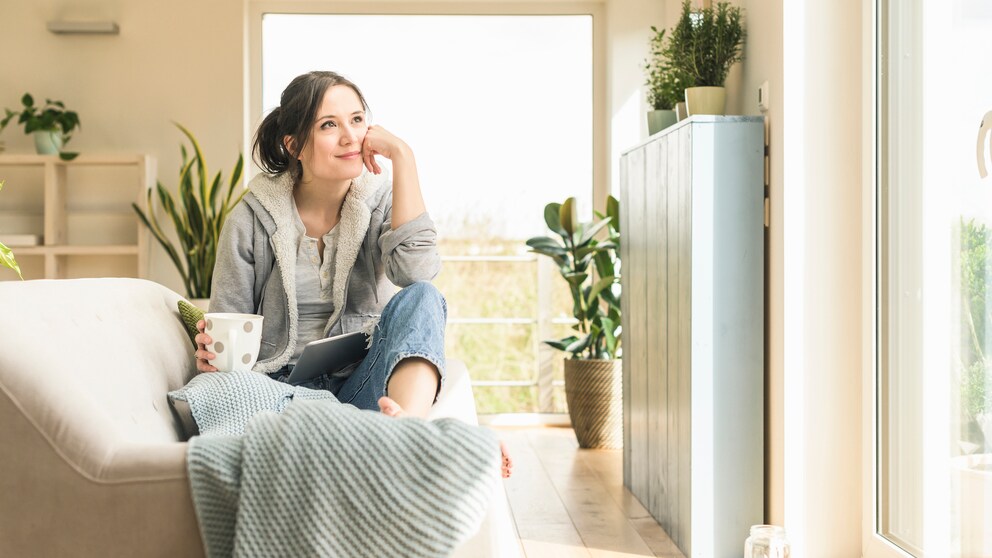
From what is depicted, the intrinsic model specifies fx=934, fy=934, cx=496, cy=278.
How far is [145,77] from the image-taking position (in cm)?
436

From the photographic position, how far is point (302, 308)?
2020 millimetres

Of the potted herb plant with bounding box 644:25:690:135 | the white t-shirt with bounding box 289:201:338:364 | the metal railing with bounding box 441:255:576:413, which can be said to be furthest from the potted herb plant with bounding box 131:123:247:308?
the white t-shirt with bounding box 289:201:338:364

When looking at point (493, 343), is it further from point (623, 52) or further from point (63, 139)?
point (63, 139)

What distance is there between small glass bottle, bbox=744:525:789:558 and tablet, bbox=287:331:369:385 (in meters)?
0.97

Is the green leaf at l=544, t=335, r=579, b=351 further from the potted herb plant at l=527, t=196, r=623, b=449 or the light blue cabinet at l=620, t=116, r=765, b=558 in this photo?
the light blue cabinet at l=620, t=116, r=765, b=558

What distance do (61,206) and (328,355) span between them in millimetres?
3028

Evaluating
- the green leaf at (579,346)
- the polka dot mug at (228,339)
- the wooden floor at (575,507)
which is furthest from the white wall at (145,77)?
the polka dot mug at (228,339)

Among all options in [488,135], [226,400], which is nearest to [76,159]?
[488,135]

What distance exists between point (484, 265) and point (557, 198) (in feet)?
1.59

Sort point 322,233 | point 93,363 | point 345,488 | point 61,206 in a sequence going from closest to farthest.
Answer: point 345,488, point 93,363, point 322,233, point 61,206

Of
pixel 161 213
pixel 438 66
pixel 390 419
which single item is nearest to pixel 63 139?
pixel 161 213

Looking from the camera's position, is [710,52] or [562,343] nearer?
[710,52]

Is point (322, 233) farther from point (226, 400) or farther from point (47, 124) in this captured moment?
point (47, 124)

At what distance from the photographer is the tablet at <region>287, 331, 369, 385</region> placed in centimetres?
175
